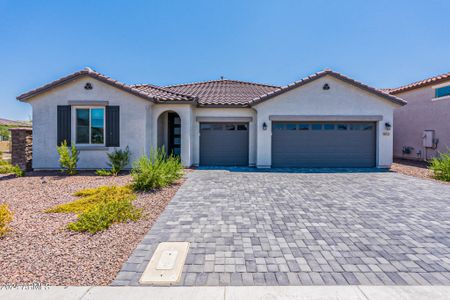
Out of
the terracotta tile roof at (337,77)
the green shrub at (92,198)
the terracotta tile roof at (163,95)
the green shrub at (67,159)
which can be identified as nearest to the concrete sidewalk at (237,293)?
the green shrub at (92,198)

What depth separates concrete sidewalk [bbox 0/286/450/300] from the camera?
2.89m

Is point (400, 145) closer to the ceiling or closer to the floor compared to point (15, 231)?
closer to the ceiling

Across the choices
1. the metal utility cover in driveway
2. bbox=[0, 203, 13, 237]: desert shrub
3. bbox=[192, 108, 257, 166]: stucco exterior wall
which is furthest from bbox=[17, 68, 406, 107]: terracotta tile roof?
the metal utility cover in driveway

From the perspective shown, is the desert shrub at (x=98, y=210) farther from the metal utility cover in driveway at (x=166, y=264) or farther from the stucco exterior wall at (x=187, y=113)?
the stucco exterior wall at (x=187, y=113)

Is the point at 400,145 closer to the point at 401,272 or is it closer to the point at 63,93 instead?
the point at 401,272

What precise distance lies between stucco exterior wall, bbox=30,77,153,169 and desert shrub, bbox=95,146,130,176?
0.27m

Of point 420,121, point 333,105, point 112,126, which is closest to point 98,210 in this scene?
point 112,126

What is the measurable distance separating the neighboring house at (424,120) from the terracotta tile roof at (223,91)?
9.35 metres

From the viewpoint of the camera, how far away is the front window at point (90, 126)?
37.0ft

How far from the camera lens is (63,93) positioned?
11.1 meters

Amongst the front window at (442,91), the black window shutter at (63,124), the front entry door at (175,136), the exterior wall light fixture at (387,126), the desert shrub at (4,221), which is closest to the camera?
the desert shrub at (4,221)

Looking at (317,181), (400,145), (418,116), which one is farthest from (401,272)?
(400,145)

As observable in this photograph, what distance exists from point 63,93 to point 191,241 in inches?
422

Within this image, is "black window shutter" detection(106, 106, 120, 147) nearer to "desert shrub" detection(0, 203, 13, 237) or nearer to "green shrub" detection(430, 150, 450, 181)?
"desert shrub" detection(0, 203, 13, 237)
